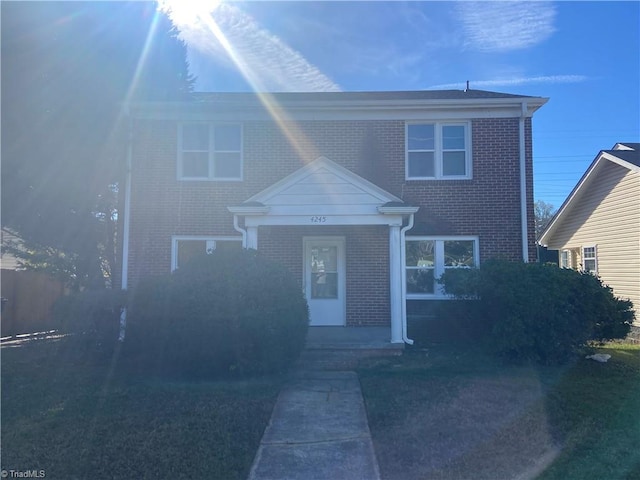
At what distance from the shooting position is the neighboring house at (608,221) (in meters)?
14.5

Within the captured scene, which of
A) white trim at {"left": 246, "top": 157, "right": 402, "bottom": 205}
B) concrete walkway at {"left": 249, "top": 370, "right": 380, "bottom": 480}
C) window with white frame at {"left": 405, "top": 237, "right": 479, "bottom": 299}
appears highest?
white trim at {"left": 246, "top": 157, "right": 402, "bottom": 205}

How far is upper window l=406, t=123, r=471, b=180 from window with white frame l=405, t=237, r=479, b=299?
150 centimetres

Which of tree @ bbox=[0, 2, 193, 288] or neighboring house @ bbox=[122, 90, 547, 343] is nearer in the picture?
tree @ bbox=[0, 2, 193, 288]

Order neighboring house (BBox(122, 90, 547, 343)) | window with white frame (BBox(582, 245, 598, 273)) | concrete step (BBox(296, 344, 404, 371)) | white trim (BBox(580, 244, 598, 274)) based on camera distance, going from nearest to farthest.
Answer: concrete step (BBox(296, 344, 404, 371)) < neighboring house (BBox(122, 90, 547, 343)) < white trim (BBox(580, 244, 598, 274)) < window with white frame (BBox(582, 245, 598, 273))

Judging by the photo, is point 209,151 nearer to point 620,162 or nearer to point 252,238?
point 252,238

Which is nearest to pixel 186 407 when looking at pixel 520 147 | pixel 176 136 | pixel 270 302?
pixel 270 302

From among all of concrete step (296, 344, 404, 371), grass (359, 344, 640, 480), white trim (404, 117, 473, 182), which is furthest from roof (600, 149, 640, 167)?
concrete step (296, 344, 404, 371)

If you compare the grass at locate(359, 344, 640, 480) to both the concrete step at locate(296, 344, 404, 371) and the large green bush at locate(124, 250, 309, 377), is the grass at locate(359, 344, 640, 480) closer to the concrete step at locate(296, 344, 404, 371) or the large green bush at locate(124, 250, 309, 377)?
the concrete step at locate(296, 344, 404, 371)

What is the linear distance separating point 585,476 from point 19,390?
7.32 metres

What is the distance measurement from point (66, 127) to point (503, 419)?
10.4 m

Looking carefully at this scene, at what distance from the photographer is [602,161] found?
53.1 ft

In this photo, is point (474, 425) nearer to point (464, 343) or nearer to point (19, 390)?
point (464, 343)

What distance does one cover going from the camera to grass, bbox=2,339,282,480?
4.91 meters

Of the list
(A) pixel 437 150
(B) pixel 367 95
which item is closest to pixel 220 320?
(A) pixel 437 150
